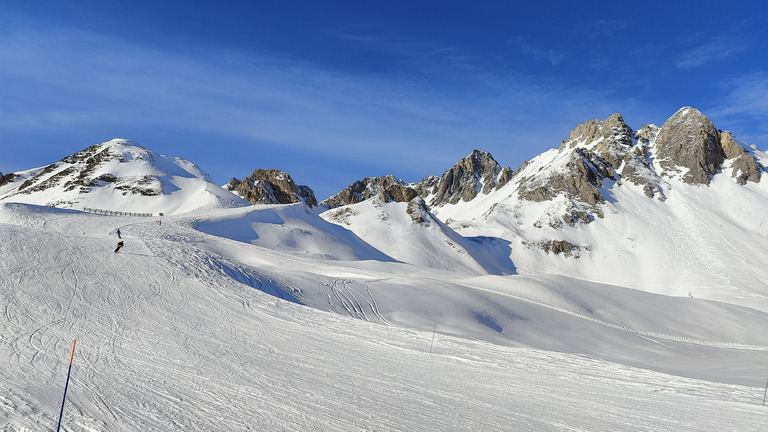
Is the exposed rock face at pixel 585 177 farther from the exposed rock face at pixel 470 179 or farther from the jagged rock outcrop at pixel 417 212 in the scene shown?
the jagged rock outcrop at pixel 417 212

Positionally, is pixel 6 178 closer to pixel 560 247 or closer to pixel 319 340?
pixel 319 340

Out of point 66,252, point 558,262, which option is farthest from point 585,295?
point 558,262

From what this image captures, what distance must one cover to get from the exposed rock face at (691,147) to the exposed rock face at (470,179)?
57527 millimetres

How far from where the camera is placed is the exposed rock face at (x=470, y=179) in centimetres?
18325

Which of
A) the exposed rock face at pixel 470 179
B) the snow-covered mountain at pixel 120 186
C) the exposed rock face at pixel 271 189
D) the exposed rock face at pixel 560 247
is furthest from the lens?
the exposed rock face at pixel 470 179

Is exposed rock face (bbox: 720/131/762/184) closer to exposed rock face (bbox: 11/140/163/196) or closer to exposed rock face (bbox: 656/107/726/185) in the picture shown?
exposed rock face (bbox: 656/107/726/185)

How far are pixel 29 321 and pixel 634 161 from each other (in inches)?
5941

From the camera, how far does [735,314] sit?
1612 inches

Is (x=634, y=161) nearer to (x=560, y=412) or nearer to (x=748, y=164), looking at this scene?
(x=748, y=164)

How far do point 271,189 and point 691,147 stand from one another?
427 feet

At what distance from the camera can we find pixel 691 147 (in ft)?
438

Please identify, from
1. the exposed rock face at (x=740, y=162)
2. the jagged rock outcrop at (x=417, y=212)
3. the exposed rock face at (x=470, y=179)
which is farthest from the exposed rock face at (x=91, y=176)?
the exposed rock face at (x=740, y=162)

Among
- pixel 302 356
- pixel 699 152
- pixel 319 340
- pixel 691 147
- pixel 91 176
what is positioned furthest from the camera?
pixel 691 147

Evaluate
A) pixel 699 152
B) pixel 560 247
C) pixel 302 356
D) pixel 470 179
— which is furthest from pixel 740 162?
pixel 302 356
